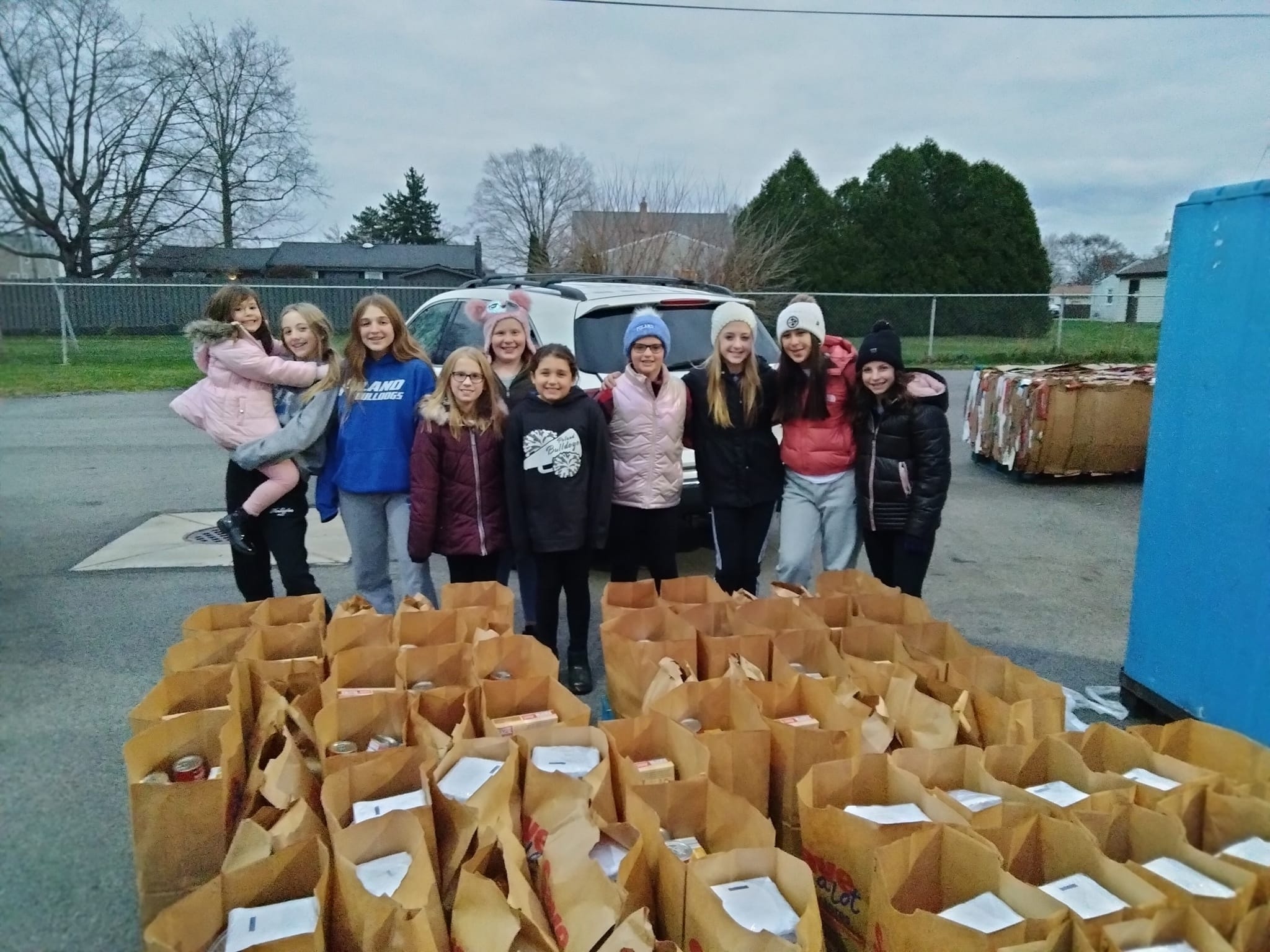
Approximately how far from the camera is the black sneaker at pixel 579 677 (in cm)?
404

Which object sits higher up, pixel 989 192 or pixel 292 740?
pixel 989 192

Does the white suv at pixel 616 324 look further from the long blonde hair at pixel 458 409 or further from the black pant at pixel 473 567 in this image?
the black pant at pixel 473 567

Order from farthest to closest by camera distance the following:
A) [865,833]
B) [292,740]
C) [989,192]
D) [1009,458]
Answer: [989,192]
[1009,458]
[292,740]
[865,833]

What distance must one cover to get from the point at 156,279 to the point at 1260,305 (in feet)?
65.6

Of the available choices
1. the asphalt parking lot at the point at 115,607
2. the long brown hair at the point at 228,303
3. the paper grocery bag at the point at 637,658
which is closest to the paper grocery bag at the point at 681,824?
the paper grocery bag at the point at 637,658

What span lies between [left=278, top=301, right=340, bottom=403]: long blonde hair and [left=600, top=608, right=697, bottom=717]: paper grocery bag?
1.83 m

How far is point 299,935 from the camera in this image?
158cm

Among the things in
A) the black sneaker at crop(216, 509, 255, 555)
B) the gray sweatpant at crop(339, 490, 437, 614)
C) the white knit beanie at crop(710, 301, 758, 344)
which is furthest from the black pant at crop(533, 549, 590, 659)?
the black sneaker at crop(216, 509, 255, 555)

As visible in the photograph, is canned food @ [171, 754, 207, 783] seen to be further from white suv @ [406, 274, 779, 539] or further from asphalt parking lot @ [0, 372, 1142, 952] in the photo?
white suv @ [406, 274, 779, 539]

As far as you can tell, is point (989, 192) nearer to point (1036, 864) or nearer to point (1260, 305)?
point (1260, 305)

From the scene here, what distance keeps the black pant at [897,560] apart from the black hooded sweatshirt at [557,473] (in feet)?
4.07

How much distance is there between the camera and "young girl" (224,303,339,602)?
Answer: 12.8 feet

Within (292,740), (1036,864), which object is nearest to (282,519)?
(292,740)

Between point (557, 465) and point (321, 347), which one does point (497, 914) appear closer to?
point (557, 465)
